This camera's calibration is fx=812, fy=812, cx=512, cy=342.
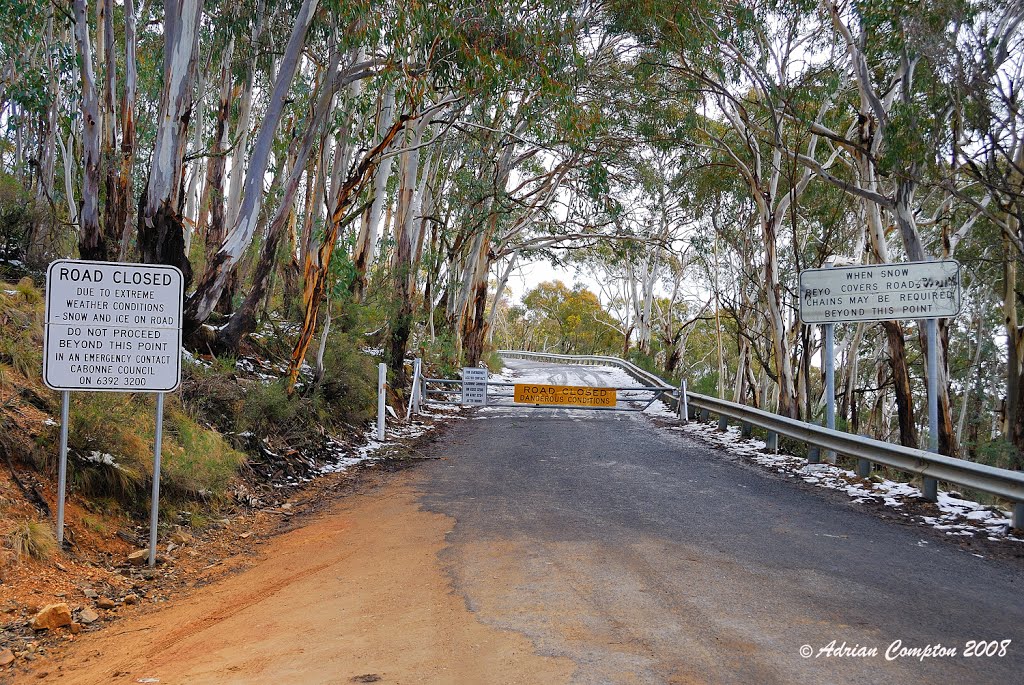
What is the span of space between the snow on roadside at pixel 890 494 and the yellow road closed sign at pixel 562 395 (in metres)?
4.86

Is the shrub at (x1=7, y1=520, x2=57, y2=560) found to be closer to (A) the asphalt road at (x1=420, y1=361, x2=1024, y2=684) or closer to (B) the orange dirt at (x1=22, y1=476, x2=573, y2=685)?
(B) the orange dirt at (x1=22, y1=476, x2=573, y2=685)

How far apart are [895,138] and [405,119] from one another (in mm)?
8130

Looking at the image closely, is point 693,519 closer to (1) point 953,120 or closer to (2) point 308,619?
(2) point 308,619

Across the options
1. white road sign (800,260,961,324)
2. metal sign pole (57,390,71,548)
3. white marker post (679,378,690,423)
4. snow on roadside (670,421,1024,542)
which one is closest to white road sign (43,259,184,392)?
metal sign pole (57,390,71,548)

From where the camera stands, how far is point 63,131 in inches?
662

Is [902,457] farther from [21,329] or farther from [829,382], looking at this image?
[21,329]

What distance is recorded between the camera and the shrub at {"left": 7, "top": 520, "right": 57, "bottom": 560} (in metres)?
5.71

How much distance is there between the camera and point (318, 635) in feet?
15.7

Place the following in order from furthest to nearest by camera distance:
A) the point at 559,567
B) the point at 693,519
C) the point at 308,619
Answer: the point at 693,519 < the point at 559,567 < the point at 308,619

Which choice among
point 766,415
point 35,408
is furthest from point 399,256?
point 35,408

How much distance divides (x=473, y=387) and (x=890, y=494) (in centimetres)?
1038

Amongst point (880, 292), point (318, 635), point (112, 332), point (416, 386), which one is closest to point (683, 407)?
point (416, 386)

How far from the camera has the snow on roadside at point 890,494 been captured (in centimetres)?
794

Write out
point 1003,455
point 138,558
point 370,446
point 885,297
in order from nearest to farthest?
point 138,558, point 885,297, point 370,446, point 1003,455
